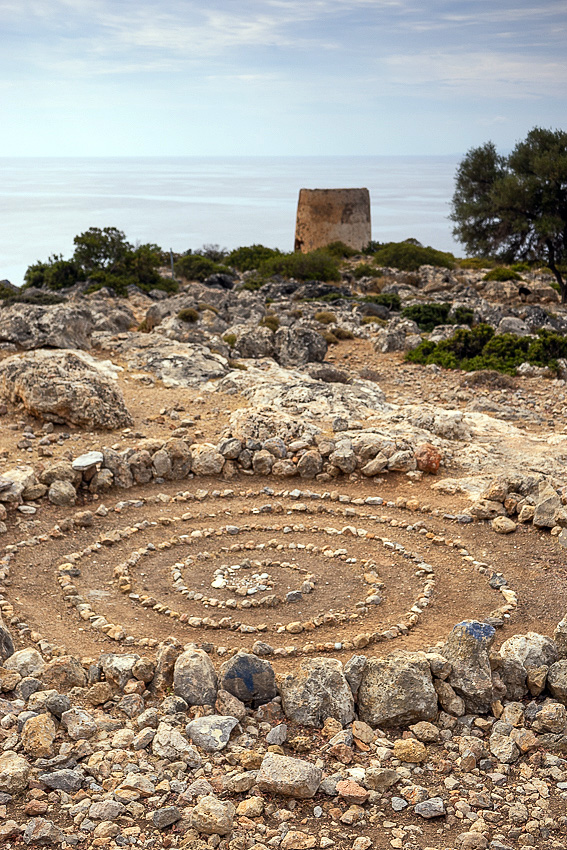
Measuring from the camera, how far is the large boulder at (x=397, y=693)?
647 cm

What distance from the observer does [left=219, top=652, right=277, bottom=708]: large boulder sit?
21.7 ft

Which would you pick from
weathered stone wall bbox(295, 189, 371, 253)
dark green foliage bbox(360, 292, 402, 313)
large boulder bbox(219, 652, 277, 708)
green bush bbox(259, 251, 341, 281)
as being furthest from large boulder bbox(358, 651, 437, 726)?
weathered stone wall bbox(295, 189, 371, 253)

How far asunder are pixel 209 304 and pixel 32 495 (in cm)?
1738

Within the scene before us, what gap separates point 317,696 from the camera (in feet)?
21.2

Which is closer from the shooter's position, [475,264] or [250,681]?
[250,681]

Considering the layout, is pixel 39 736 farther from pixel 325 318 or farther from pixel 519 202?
pixel 519 202

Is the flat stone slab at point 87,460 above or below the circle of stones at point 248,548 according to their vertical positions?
above

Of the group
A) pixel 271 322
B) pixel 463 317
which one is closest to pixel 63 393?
pixel 271 322

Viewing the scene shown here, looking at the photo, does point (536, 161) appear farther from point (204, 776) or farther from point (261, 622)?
point (204, 776)

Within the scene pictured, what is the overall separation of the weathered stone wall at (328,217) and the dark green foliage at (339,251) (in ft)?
4.27

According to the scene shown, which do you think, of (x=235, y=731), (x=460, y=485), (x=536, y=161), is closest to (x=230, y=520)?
(x=460, y=485)

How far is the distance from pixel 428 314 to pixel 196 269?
55.4ft

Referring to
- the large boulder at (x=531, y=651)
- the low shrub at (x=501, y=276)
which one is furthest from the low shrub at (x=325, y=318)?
the large boulder at (x=531, y=651)

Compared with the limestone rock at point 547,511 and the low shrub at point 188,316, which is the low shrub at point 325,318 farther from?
the limestone rock at point 547,511
